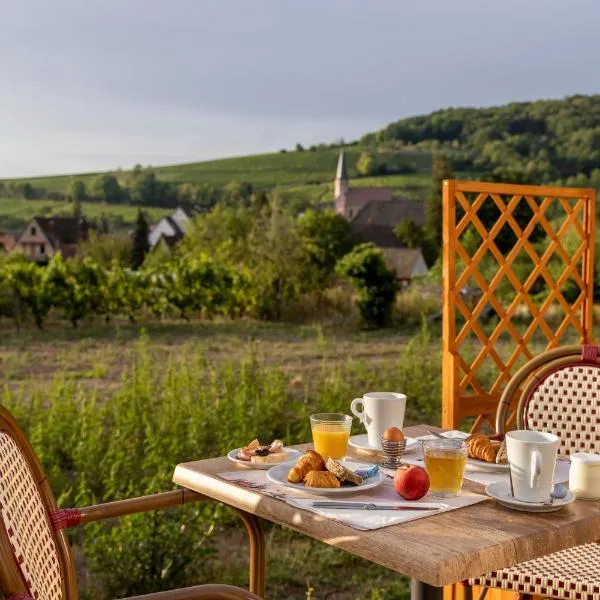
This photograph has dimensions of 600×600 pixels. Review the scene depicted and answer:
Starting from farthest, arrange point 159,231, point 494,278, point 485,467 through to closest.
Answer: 1. point 159,231
2. point 494,278
3. point 485,467

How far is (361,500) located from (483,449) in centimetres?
31

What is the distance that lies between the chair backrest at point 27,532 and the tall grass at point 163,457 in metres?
1.25

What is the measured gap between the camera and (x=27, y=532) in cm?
114

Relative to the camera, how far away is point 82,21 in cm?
1232

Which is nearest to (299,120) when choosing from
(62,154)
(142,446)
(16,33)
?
(62,154)

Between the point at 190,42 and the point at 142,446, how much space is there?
12285mm

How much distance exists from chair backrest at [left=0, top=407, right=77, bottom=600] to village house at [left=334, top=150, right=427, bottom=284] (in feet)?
35.6

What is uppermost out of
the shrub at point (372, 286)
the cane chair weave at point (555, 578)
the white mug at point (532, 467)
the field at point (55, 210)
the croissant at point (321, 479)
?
the field at point (55, 210)

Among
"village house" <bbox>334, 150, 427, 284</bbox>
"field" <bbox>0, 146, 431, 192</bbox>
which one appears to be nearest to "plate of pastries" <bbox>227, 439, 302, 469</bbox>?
"village house" <bbox>334, 150, 427, 284</bbox>

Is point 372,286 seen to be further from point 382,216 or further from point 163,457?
point 382,216

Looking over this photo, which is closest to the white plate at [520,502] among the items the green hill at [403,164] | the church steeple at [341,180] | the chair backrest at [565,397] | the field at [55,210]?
the chair backrest at [565,397]

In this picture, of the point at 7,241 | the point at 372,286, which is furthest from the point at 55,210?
the point at 372,286

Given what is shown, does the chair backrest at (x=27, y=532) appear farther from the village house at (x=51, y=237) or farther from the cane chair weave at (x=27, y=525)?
the village house at (x=51, y=237)

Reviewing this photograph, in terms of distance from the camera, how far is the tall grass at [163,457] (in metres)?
2.49
